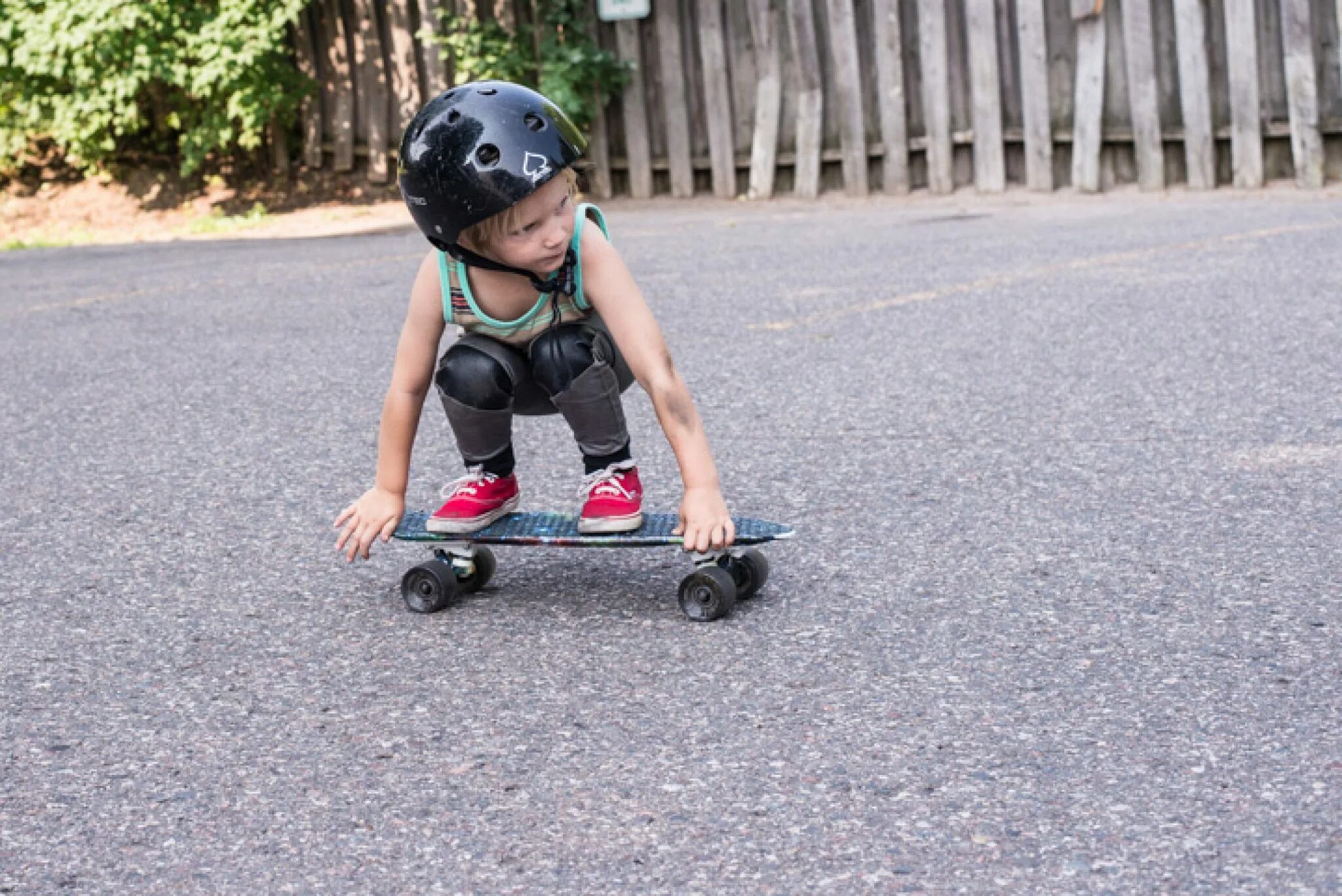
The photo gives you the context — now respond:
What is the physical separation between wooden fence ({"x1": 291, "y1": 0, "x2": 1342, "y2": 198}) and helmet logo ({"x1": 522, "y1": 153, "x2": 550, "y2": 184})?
957 cm

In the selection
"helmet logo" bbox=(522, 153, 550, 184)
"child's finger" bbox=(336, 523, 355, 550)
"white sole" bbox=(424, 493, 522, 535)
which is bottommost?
"white sole" bbox=(424, 493, 522, 535)

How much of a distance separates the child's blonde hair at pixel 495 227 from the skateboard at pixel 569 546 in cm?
64

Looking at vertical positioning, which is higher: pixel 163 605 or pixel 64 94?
pixel 64 94

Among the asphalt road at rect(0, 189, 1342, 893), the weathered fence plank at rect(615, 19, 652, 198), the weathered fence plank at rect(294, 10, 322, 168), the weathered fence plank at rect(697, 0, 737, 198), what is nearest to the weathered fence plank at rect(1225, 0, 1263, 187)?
the weathered fence plank at rect(697, 0, 737, 198)

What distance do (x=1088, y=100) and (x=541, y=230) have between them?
985 centimetres

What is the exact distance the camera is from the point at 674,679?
9.98 ft

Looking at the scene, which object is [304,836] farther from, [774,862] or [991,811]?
[991,811]

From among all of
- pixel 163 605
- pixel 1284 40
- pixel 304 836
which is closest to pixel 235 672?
pixel 163 605

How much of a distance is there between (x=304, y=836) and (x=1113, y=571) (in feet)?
6.01

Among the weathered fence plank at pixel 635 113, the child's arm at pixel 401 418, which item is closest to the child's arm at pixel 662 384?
the child's arm at pixel 401 418

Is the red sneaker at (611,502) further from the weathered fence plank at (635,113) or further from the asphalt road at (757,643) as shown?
the weathered fence plank at (635,113)

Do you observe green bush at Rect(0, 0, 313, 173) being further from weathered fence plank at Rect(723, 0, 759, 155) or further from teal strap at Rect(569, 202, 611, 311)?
teal strap at Rect(569, 202, 611, 311)

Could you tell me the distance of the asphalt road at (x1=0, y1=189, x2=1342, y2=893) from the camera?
2.39m

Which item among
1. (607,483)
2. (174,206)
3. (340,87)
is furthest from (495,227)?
(174,206)
